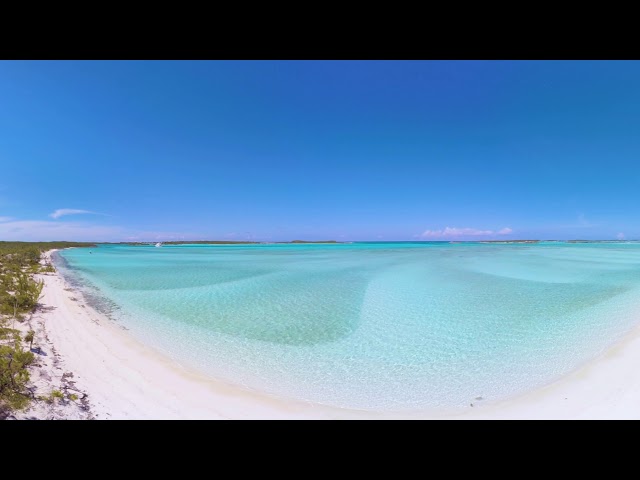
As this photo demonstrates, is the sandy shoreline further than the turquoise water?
No

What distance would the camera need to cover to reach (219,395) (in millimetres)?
4812

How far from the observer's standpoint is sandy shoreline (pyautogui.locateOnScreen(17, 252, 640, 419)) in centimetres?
422

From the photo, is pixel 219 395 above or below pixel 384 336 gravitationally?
below

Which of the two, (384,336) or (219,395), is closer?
(219,395)

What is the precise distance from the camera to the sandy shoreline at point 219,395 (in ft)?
13.8

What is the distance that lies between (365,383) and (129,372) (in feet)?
16.7

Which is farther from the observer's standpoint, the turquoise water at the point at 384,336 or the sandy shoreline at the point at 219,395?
the turquoise water at the point at 384,336
